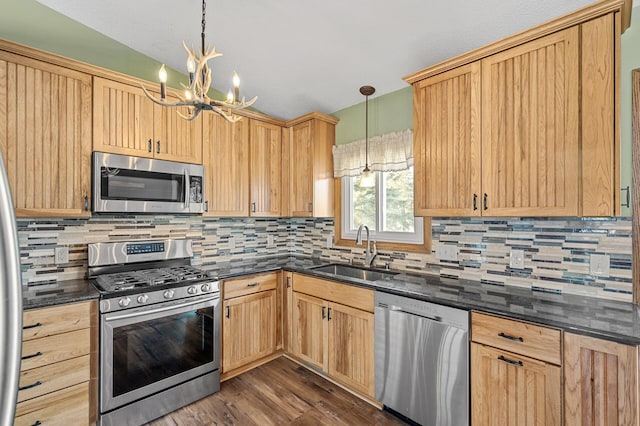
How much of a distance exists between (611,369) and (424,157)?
5.01 ft

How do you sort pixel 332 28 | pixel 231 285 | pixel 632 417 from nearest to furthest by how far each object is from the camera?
pixel 632 417 < pixel 332 28 < pixel 231 285

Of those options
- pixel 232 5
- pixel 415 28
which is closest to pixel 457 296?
pixel 415 28

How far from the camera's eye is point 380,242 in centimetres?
301

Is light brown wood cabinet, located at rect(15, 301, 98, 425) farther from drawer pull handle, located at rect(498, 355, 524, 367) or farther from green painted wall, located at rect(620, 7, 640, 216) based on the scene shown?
green painted wall, located at rect(620, 7, 640, 216)

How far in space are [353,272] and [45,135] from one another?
264cm

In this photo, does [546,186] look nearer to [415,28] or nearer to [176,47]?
[415,28]

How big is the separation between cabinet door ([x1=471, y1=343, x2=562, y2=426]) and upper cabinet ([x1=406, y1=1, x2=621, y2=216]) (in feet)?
2.68

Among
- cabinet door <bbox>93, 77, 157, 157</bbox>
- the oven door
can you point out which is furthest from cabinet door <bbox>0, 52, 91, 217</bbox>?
the oven door

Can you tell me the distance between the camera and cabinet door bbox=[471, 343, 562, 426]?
155 cm

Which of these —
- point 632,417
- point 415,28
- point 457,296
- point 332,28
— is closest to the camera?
point 632,417

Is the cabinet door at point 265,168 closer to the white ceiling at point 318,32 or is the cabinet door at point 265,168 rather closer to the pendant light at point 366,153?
the white ceiling at point 318,32

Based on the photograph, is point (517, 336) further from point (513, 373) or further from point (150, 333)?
point (150, 333)

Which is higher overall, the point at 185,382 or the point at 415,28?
the point at 415,28

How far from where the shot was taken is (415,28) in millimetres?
2121
